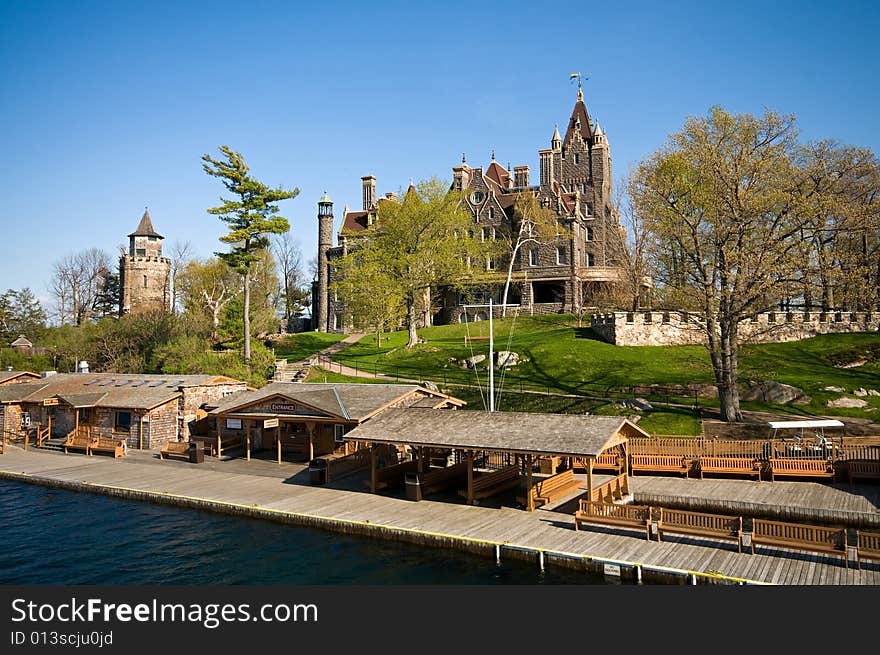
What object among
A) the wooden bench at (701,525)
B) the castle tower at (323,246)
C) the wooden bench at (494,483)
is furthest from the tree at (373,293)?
the wooden bench at (701,525)

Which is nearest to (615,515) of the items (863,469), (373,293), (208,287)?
(863,469)

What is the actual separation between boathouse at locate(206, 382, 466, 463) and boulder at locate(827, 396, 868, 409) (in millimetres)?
18360

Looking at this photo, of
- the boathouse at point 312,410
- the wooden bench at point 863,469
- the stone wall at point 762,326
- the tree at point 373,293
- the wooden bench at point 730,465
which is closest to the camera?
the wooden bench at point 863,469

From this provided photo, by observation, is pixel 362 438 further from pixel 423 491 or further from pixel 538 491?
pixel 538 491

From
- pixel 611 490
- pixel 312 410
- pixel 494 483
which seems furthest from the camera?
pixel 312 410

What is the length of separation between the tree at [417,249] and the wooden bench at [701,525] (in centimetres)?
3569

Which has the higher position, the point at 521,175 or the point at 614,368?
the point at 521,175

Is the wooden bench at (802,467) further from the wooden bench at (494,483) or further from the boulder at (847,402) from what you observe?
the wooden bench at (494,483)

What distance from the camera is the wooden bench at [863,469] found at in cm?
2305

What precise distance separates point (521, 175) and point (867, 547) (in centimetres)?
5867

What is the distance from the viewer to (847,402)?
104 feet

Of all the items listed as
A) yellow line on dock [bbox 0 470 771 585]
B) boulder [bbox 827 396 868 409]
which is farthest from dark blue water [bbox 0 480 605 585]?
boulder [bbox 827 396 868 409]

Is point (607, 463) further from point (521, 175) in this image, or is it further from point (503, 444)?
point (521, 175)

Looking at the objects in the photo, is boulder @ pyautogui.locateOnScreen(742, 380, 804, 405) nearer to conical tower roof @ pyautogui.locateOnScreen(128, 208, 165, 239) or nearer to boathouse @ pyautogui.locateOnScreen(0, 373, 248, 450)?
boathouse @ pyautogui.locateOnScreen(0, 373, 248, 450)
